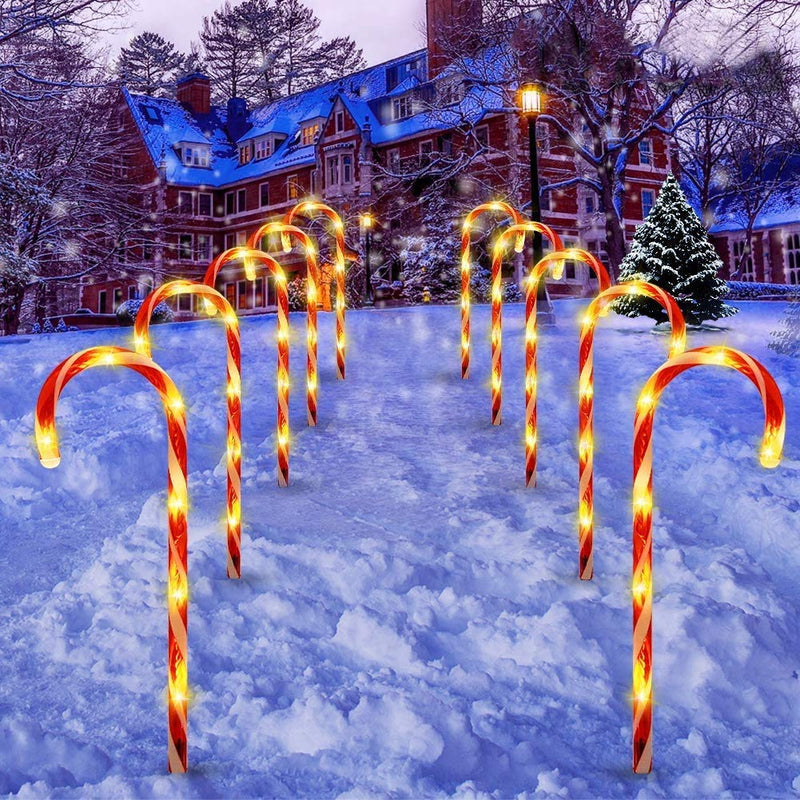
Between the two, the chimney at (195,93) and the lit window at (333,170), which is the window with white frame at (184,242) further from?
the lit window at (333,170)

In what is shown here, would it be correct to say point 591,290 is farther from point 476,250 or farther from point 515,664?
point 515,664

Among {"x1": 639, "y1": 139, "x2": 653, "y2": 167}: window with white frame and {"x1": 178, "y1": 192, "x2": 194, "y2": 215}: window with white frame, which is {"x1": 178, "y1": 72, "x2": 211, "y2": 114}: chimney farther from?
{"x1": 639, "y1": 139, "x2": 653, "y2": 167}: window with white frame

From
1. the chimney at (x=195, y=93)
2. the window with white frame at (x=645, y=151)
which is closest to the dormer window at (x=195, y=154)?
the chimney at (x=195, y=93)

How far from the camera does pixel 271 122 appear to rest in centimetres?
4406

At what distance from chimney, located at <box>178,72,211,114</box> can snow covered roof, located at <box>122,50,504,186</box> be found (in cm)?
36

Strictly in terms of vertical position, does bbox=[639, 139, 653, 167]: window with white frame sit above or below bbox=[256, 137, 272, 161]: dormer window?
below

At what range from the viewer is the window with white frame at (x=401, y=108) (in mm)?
39031

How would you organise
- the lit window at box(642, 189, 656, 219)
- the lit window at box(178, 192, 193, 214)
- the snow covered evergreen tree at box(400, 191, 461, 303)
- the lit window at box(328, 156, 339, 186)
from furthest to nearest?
the lit window at box(178, 192, 193, 214)
the lit window at box(328, 156, 339, 186)
the lit window at box(642, 189, 656, 219)
the snow covered evergreen tree at box(400, 191, 461, 303)

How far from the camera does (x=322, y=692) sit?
207 inches

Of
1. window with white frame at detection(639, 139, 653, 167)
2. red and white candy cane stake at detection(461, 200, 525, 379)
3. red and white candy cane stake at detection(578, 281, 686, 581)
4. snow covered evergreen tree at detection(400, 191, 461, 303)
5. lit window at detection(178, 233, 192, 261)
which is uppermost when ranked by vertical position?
window with white frame at detection(639, 139, 653, 167)

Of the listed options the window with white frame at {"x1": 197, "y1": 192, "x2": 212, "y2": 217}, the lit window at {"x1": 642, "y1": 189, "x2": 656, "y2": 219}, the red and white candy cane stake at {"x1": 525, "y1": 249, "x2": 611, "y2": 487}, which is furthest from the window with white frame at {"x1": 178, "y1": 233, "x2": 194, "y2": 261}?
the red and white candy cane stake at {"x1": 525, "y1": 249, "x2": 611, "y2": 487}

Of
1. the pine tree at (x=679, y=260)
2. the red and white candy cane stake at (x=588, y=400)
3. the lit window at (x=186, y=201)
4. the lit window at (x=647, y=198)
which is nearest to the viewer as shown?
the red and white candy cane stake at (x=588, y=400)

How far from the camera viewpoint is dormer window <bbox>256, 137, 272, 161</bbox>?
44.1m

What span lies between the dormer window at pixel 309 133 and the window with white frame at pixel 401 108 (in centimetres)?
418
